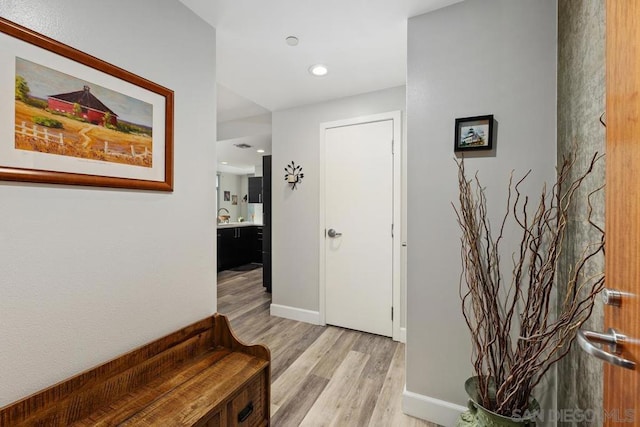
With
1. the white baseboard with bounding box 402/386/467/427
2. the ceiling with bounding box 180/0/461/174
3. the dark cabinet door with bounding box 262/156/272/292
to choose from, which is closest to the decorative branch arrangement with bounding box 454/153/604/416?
the white baseboard with bounding box 402/386/467/427

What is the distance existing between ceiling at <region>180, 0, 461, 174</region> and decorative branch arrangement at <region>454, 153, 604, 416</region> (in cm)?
104

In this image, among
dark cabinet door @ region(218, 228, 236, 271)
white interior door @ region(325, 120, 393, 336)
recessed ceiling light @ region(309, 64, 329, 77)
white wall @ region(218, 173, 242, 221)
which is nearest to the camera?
recessed ceiling light @ region(309, 64, 329, 77)

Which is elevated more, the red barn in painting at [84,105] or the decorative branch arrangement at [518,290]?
the red barn in painting at [84,105]

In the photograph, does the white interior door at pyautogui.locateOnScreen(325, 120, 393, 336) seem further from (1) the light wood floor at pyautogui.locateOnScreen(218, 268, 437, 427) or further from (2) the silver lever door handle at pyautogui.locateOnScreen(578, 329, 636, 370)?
(2) the silver lever door handle at pyautogui.locateOnScreen(578, 329, 636, 370)

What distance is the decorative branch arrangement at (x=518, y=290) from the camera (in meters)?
1.16

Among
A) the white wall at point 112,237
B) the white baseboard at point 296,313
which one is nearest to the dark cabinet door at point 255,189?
the white baseboard at point 296,313

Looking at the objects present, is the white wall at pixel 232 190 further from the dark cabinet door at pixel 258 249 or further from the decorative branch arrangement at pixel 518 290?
the decorative branch arrangement at pixel 518 290

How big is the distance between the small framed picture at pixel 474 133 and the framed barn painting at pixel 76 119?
5.13 feet

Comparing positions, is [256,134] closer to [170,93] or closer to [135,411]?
[170,93]

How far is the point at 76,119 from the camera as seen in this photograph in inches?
42.4

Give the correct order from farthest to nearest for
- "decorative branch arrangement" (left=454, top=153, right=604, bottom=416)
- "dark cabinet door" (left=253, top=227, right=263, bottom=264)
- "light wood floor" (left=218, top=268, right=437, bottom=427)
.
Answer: "dark cabinet door" (left=253, top=227, right=263, bottom=264)
"light wood floor" (left=218, top=268, right=437, bottom=427)
"decorative branch arrangement" (left=454, top=153, right=604, bottom=416)

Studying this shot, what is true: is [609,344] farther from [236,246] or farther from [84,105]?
[236,246]

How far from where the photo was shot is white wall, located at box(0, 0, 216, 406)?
953mm

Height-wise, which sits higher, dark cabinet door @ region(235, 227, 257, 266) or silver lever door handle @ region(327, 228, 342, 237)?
silver lever door handle @ region(327, 228, 342, 237)
